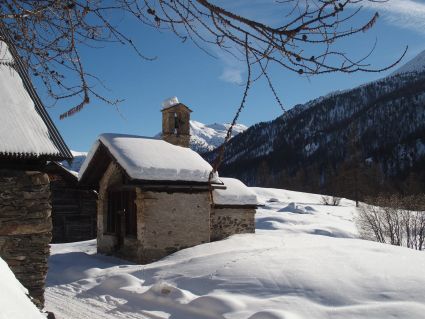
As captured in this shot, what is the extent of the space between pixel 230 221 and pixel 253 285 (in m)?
7.21

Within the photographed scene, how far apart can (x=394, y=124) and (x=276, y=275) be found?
99.1m

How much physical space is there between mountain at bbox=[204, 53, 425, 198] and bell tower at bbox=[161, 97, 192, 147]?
135ft

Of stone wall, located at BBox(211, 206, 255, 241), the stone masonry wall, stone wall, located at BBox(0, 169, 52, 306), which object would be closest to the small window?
the stone masonry wall

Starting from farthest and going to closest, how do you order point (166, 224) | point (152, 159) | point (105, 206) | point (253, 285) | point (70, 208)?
point (70, 208) < point (105, 206) < point (152, 159) < point (166, 224) < point (253, 285)

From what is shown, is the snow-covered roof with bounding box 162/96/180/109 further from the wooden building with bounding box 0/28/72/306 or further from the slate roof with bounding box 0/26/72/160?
the wooden building with bounding box 0/28/72/306

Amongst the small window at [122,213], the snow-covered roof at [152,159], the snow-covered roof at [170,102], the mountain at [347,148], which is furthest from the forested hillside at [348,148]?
the small window at [122,213]

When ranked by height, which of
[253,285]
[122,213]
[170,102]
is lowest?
[253,285]

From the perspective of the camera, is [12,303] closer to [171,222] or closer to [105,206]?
[171,222]

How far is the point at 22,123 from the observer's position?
701 cm

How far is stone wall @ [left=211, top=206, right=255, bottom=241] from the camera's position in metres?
15.1

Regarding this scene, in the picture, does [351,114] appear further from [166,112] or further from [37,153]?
[37,153]

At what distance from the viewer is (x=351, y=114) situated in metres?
129

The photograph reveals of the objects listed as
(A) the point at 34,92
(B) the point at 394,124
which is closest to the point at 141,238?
(A) the point at 34,92

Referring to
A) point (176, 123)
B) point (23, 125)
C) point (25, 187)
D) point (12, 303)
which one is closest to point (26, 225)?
point (25, 187)
